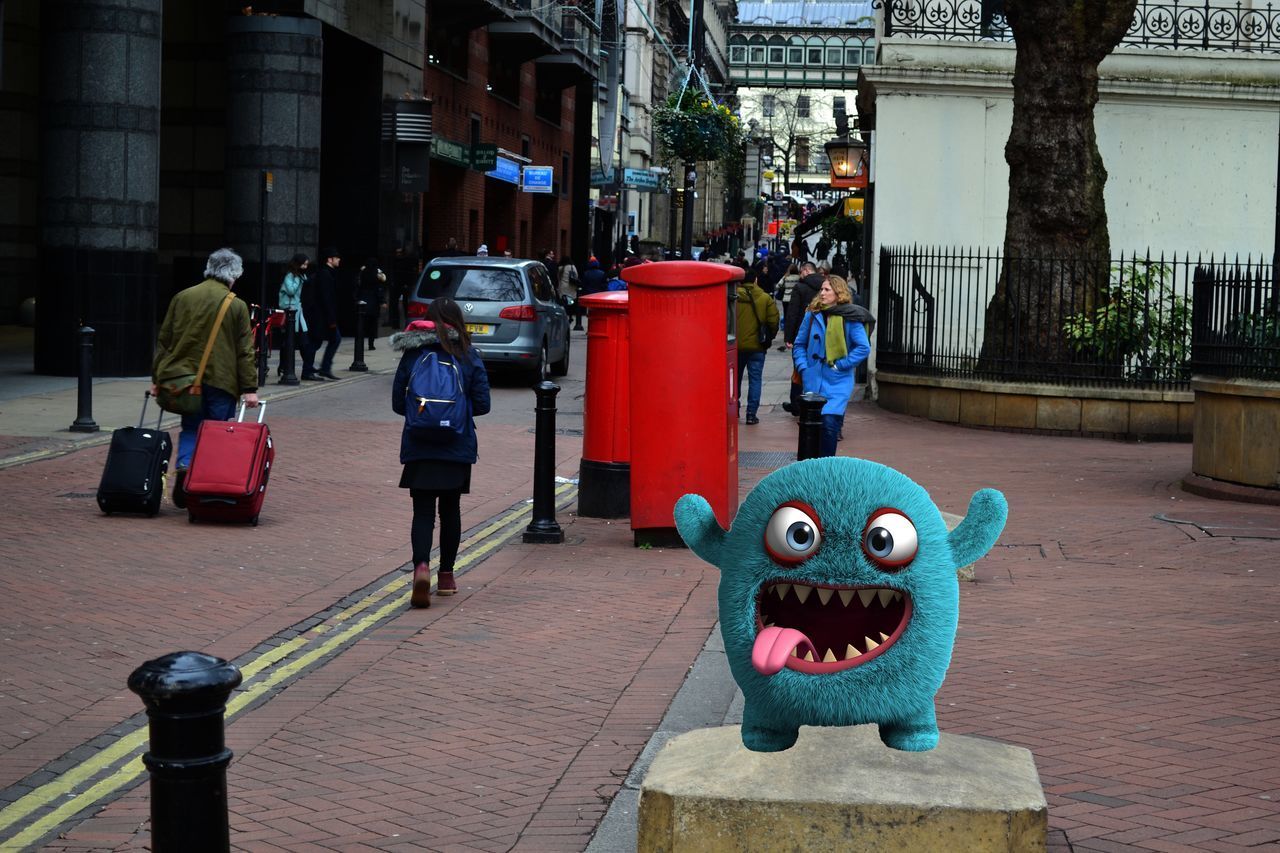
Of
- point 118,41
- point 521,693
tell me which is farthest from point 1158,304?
point 521,693

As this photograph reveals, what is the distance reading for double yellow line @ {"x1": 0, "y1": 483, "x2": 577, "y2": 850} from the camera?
5.44 meters

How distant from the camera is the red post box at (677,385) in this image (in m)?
10.6

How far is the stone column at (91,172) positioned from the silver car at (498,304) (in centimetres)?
381

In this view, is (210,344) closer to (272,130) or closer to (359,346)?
(359,346)

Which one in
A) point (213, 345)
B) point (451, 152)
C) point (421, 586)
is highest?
point (451, 152)

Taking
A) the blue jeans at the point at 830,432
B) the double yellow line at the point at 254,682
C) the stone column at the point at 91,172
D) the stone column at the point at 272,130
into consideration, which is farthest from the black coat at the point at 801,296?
the stone column at the point at 272,130

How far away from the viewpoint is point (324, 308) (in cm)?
2264

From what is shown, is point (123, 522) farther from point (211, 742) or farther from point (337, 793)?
point (211, 742)

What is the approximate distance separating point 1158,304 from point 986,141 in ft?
16.6

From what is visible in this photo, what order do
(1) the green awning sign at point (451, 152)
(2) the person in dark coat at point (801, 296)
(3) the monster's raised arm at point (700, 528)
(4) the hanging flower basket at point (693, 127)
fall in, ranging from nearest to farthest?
(3) the monster's raised arm at point (700, 528) < (2) the person in dark coat at point (801, 296) < (1) the green awning sign at point (451, 152) < (4) the hanging flower basket at point (693, 127)

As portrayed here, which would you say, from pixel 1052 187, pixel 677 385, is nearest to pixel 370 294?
pixel 1052 187

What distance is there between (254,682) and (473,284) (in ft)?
54.2

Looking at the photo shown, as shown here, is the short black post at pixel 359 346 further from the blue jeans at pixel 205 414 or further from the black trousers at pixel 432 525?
the black trousers at pixel 432 525

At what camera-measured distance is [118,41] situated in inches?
837
